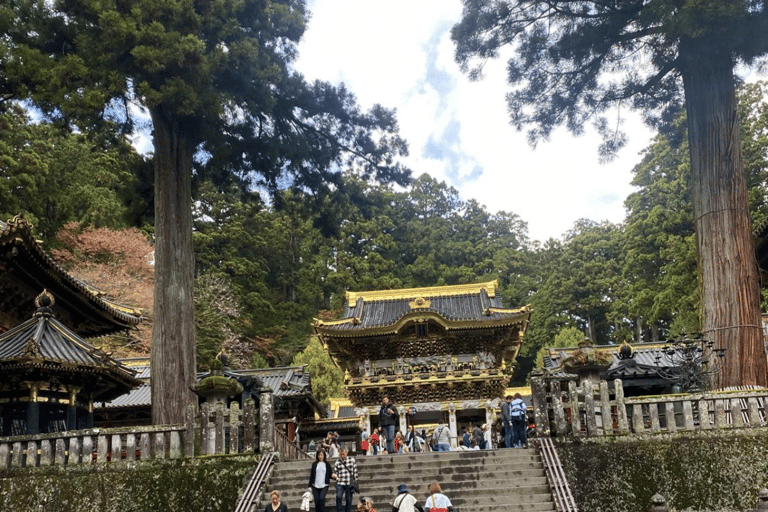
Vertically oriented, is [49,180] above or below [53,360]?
above

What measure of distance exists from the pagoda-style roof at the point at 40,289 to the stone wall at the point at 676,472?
396 inches

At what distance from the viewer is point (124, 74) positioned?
1438cm

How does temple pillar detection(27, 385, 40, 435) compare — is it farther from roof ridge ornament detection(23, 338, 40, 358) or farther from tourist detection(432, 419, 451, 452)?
tourist detection(432, 419, 451, 452)

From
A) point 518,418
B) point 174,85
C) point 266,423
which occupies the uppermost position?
point 174,85

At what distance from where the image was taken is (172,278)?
15.1 metres

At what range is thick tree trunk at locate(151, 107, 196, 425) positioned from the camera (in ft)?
47.0

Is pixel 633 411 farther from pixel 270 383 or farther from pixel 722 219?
pixel 270 383

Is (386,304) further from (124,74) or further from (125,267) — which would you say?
(124,74)

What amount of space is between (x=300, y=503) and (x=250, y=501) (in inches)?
29.5

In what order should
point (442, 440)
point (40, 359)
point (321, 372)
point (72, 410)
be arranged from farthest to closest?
1. point (321, 372)
2. point (442, 440)
3. point (72, 410)
4. point (40, 359)

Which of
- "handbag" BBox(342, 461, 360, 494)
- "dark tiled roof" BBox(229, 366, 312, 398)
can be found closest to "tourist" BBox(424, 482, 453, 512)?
"handbag" BBox(342, 461, 360, 494)

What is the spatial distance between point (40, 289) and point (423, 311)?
47.9ft

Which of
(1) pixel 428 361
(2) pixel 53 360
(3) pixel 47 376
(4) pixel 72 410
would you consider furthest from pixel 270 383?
(2) pixel 53 360

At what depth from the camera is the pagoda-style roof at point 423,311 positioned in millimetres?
26906
